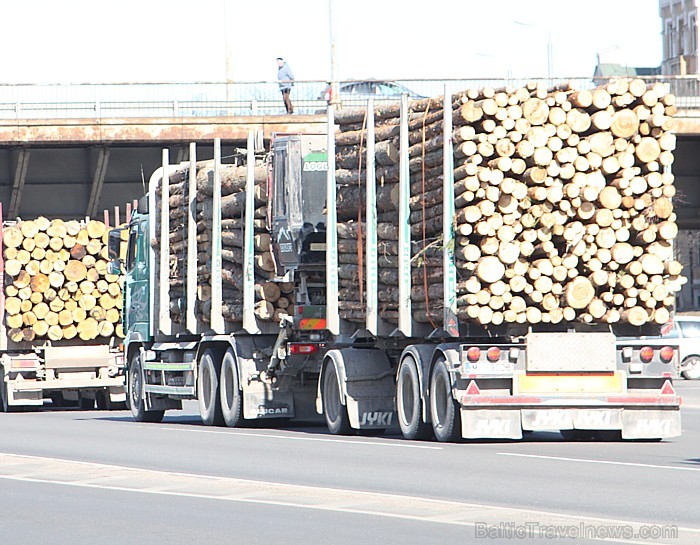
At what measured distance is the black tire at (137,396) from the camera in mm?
25359

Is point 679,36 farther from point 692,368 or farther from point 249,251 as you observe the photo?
point 249,251

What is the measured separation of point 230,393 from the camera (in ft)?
73.9

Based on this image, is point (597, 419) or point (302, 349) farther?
point (302, 349)

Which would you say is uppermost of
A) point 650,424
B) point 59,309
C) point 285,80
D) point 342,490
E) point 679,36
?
point 679,36

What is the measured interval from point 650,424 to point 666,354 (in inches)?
29.8

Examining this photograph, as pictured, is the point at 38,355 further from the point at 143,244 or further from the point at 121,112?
the point at 121,112

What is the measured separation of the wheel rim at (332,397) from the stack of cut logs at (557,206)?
86.0 inches

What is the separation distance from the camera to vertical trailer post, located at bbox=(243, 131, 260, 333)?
2208cm

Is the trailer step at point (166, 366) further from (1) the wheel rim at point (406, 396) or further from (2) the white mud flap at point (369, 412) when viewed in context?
(1) the wheel rim at point (406, 396)

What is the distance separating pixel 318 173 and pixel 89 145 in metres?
22.4

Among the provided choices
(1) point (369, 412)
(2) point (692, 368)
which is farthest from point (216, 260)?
(2) point (692, 368)

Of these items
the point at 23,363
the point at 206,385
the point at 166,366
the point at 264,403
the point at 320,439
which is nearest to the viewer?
the point at 320,439

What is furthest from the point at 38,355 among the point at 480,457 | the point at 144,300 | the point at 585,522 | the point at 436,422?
the point at 585,522

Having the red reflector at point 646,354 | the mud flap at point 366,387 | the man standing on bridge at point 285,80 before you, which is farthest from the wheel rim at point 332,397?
the man standing on bridge at point 285,80
